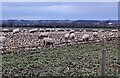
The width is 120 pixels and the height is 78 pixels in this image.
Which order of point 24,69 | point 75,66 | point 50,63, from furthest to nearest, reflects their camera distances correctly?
point 50,63
point 75,66
point 24,69

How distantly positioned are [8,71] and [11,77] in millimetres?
2679

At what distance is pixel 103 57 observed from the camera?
985 centimetres

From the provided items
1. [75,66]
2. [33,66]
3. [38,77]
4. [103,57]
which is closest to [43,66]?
[33,66]

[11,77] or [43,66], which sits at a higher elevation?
[11,77]

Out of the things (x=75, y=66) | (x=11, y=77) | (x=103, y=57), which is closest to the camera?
(x=103, y=57)

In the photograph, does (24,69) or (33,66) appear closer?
(24,69)

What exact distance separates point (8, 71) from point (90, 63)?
459 cm

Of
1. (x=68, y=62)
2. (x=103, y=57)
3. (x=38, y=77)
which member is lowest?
(x=68, y=62)

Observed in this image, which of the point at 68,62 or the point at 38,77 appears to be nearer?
the point at 38,77

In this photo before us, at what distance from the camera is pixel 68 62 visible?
17.9m

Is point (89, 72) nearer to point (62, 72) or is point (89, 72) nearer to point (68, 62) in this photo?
point (62, 72)

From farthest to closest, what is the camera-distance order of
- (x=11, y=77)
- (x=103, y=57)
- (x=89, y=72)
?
(x=89, y=72) → (x=11, y=77) → (x=103, y=57)

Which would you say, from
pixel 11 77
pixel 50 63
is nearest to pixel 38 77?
pixel 11 77

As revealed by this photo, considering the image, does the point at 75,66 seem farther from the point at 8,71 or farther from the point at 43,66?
the point at 8,71
